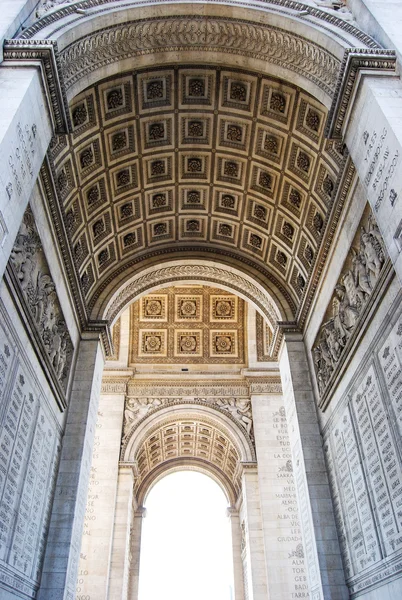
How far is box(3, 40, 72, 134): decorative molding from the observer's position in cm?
861

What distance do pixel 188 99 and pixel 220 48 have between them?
5.65 ft

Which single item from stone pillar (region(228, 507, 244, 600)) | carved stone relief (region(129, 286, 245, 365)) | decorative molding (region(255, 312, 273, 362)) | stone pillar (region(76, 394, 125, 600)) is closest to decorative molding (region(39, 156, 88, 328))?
stone pillar (region(76, 394, 125, 600))

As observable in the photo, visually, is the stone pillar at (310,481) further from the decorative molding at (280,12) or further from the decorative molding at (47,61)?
the decorative molding at (47,61)

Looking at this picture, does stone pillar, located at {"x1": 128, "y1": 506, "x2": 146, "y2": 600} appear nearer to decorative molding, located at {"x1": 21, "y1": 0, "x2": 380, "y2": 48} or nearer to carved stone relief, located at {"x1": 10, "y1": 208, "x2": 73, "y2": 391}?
carved stone relief, located at {"x1": 10, "y1": 208, "x2": 73, "y2": 391}

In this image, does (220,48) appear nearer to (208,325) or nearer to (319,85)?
(319,85)

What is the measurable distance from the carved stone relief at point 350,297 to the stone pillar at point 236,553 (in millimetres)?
16822

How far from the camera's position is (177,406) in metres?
24.5

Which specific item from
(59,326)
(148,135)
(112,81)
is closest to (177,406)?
(59,326)

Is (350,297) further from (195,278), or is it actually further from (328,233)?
(195,278)

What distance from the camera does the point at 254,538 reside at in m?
21.5

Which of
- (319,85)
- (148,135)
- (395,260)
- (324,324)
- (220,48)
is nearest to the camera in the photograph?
(395,260)

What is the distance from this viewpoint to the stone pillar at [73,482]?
35.2 feet

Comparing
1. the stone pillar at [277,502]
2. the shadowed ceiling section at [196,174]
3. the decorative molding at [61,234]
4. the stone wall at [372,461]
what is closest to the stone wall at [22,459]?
the decorative molding at [61,234]

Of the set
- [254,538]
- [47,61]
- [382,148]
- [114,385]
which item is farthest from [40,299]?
[254,538]
